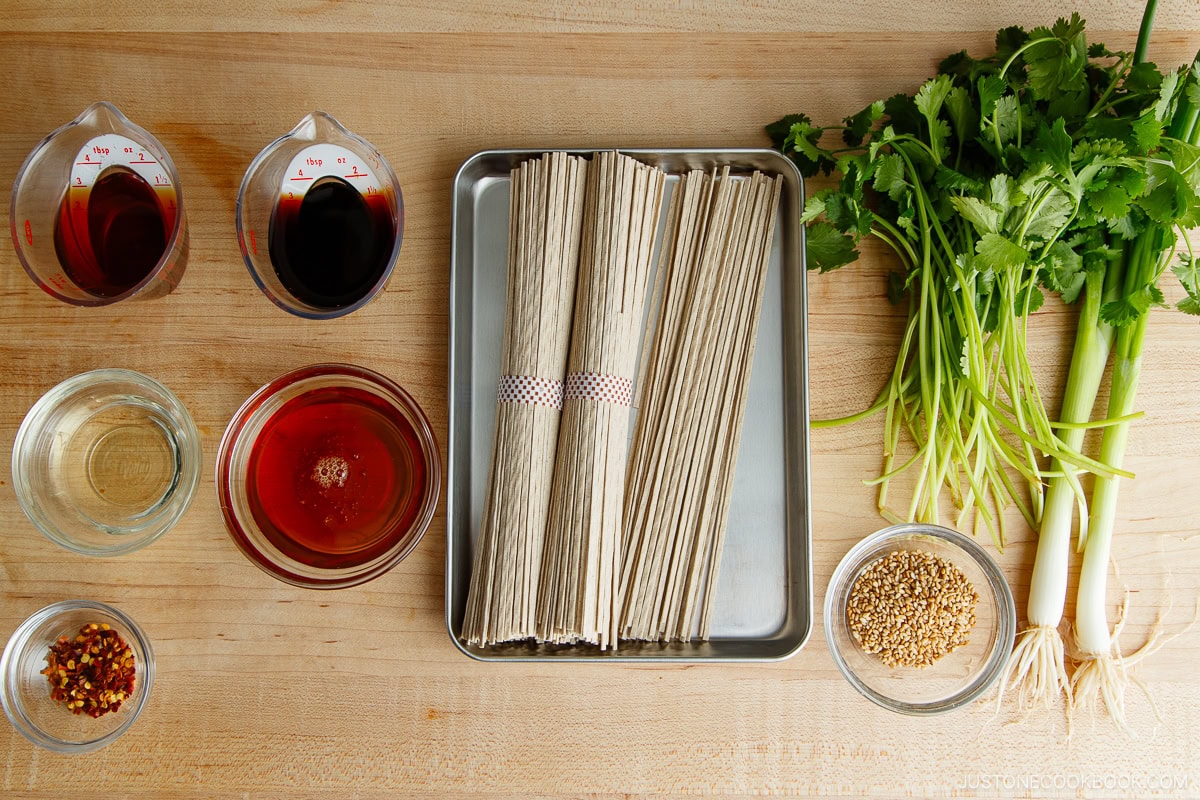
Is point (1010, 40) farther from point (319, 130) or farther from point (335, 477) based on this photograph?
point (335, 477)

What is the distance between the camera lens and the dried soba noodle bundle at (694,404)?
1.14 metres

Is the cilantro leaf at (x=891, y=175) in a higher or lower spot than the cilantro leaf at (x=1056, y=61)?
lower

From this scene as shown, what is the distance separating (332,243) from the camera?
111 cm

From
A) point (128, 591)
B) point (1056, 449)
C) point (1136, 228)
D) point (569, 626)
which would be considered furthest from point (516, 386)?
point (1136, 228)

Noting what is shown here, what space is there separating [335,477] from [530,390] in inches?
12.9

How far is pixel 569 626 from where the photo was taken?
107 centimetres

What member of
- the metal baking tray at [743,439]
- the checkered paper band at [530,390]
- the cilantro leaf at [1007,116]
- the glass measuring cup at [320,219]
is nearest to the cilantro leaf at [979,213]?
the cilantro leaf at [1007,116]

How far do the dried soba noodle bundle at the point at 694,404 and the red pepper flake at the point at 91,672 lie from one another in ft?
2.57

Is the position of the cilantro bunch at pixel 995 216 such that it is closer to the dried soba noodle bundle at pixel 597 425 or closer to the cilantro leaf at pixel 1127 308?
the cilantro leaf at pixel 1127 308

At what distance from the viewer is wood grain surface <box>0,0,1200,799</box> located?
1.18 metres

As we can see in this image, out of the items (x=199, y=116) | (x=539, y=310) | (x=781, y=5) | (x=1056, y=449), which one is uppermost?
(x=781, y=5)

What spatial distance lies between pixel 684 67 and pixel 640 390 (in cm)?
55

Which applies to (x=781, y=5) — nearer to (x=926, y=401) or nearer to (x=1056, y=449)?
(x=926, y=401)

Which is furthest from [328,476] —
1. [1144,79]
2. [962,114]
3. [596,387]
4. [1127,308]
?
[1144,79]
